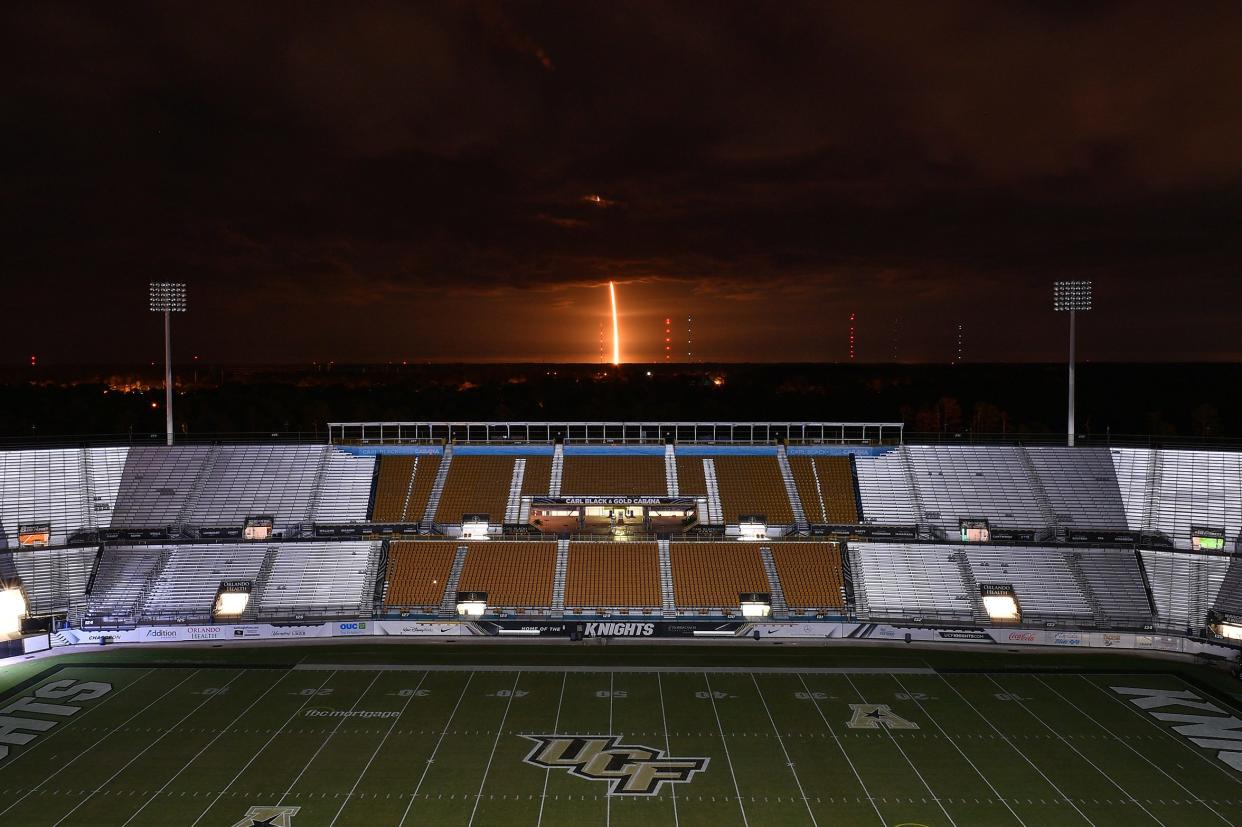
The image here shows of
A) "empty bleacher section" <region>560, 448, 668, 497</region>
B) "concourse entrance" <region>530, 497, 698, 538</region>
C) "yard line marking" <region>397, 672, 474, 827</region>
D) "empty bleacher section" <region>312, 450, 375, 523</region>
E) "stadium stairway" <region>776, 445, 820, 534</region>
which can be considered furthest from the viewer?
"empty bleacher section" <region>560, 448, 668, 497</region>

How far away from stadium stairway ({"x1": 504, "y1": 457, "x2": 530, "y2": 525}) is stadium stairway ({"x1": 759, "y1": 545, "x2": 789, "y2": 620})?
1078cm

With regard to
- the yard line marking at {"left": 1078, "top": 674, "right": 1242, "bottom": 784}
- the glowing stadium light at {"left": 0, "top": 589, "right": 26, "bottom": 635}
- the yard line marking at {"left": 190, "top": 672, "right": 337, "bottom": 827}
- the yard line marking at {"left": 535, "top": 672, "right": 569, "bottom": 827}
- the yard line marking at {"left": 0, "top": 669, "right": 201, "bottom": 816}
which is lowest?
the yard line marking at {"left": 1078, "top": 674, "right": 1242, "bottom": 784}

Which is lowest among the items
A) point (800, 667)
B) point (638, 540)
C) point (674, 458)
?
point (800, 667)

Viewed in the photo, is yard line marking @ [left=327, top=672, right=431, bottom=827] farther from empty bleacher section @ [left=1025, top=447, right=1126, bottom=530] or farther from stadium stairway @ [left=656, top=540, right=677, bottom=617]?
empty bleacher section @ [left=1025, top=447, right=1126, bottom=530]

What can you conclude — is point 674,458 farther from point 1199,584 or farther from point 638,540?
point 1199,584

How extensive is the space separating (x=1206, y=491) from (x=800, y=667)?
20.8 meters

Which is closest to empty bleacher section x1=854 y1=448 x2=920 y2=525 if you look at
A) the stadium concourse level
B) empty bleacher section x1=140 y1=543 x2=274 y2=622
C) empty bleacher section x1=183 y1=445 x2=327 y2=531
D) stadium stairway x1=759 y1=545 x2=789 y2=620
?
the stadium concourse level

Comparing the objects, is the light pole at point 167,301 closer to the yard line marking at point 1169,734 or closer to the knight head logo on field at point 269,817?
the knight head logo on field at point 269,817

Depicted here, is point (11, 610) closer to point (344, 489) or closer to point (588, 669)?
point (344, 489)

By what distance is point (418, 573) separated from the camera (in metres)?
32.2

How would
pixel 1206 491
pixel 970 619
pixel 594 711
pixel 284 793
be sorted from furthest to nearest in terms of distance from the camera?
pixel 1206 491 < pixel 970 619 < pixel 594 711 < pixel 284 793

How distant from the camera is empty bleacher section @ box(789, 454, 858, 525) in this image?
3550cm

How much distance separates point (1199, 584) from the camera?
99.6ft

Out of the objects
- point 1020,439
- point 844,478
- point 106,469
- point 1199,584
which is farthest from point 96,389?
A: point 1199,584
